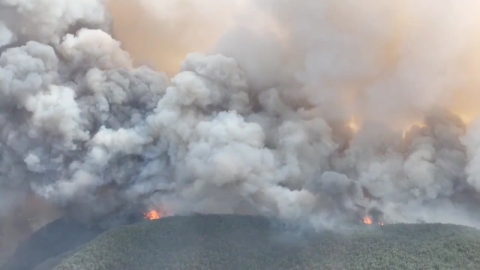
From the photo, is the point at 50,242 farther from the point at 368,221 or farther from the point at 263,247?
the point at 368,221


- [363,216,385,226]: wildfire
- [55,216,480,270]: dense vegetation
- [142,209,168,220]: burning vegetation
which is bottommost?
[55,216,480,270]: dense vegetation

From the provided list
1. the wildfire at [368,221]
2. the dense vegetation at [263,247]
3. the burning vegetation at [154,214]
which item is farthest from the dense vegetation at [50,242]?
the wildfire at [368,221]

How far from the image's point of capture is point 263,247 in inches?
872

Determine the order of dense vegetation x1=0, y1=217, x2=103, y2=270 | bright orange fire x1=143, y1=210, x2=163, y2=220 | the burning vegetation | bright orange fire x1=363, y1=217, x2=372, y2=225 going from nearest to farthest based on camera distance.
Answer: bright orange fire x1=363, y1=217, x2=372, y2=225 → the burning vegetation → bright orange fire x1=143, y1=210, x2=163, y2=220 → dense vegetation x1=0, y1=217, x2=103, y2=270

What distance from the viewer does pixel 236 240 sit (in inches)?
894

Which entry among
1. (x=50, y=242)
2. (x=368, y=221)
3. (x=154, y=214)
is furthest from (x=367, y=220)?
(x=50, y=242)

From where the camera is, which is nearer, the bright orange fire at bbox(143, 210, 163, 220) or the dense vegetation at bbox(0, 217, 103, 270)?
the bright orange fire at bbox(143, 210, 163, 220)

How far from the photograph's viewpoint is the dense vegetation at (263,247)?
2000 cm

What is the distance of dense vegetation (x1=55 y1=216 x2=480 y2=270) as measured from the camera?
20000 mm

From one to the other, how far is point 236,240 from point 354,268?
5.15m

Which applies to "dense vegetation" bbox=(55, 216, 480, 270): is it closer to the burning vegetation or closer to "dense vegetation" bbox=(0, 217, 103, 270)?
the burning vegetation

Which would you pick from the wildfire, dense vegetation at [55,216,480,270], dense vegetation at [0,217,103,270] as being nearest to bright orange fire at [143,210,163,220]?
dense vegetation at [55,216,480,270]

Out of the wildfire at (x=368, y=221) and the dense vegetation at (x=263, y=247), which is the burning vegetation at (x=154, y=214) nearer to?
the dense vegetation at (x=263, y=247)

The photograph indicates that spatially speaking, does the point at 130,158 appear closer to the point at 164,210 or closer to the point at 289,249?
the point at 164,210
